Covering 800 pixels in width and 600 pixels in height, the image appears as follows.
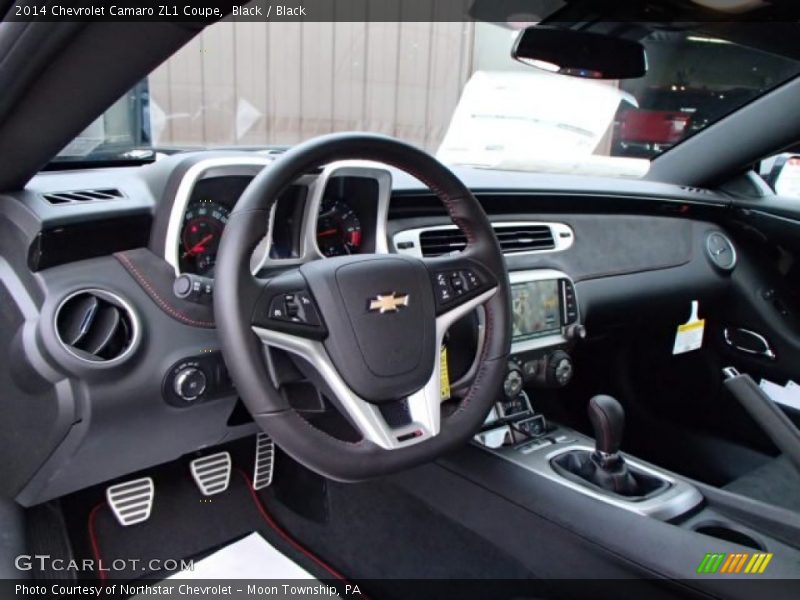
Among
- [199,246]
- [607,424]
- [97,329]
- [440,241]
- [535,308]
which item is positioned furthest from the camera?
[535,308]

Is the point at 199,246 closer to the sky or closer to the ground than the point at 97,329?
closer to the sky

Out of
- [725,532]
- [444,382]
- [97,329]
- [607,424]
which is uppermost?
[97,329]

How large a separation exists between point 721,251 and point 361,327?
75.0 inches

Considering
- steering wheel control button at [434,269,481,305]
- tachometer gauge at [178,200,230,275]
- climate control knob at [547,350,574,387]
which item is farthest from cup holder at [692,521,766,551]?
tachometer gauge at [178,200,230,275]

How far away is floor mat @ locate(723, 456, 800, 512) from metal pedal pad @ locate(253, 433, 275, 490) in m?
1.38

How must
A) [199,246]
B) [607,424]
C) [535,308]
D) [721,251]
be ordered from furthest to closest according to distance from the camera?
[721,251], [535,308], [607,424], [199,246]

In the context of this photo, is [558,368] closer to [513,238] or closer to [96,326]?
[513,238]

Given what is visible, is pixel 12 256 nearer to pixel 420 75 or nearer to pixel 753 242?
pixel 420 75

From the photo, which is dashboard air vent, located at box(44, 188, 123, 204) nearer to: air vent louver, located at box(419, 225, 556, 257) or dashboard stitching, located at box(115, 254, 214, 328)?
dashboard stitching, located at box(115, 254, 214, 328)

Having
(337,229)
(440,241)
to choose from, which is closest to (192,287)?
(337,229)

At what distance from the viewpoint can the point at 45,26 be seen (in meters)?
0.97

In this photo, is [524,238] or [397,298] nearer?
[397,298]

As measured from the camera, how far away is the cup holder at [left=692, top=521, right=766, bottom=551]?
5.27 ft

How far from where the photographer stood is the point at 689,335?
2.78 meters
